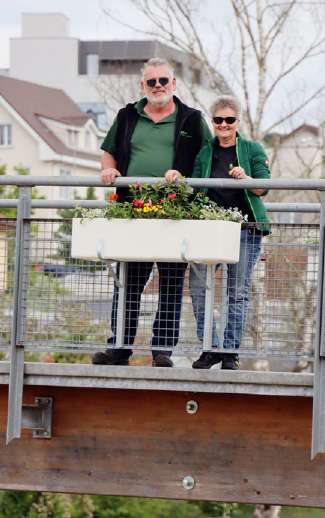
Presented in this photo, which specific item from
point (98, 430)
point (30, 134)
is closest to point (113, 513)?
point (98, 430)

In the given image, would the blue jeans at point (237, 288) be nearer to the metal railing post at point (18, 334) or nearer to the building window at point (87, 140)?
the metal railing post at point (18, 334)

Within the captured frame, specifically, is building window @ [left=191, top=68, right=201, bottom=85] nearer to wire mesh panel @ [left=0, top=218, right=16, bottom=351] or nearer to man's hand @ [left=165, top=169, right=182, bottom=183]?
wire mesh panel @ [left=0, top=218, right=16, bottom=351]

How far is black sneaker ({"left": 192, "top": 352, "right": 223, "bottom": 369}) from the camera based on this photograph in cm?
888

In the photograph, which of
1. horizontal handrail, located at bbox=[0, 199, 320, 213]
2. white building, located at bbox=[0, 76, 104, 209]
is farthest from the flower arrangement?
white building, located at bbox=[0, 76, 104, 209]

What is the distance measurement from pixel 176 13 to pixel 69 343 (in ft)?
57.7

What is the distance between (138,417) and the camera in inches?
360

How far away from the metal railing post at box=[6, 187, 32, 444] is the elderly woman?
3.55 ft

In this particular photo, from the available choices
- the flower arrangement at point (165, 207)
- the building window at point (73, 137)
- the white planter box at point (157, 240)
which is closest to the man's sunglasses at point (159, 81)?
the flower arrangement at point (165, 207)

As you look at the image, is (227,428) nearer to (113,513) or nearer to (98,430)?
(98,430)

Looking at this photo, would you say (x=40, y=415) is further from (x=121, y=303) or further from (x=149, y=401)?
(x=121, y=303)

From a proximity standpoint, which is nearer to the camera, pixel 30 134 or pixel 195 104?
pixel 195 104

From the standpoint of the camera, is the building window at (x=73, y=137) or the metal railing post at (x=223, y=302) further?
the building window at (x=73, y=137)

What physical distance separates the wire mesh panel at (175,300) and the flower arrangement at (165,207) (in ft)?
1.12

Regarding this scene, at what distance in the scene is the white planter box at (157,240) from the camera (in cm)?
841
